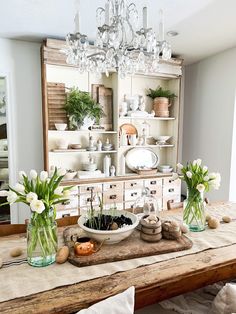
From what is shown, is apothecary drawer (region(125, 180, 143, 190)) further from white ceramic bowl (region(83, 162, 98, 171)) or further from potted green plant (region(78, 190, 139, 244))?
potted green plant (region(78, 190, 139, 244))

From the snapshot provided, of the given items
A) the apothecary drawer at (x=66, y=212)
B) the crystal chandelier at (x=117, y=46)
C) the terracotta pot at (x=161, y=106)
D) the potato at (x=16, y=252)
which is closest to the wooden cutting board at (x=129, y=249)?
the potato at (x=16, y=252)

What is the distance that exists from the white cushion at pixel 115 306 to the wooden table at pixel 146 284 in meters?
0.12

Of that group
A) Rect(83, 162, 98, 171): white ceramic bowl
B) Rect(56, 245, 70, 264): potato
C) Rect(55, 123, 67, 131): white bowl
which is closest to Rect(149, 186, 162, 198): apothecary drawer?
Rect(83, 162, 98, 171): white ceramic bowl

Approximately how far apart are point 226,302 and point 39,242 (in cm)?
88

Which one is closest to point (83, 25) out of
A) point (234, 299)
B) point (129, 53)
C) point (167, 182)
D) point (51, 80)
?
point (51, 80)

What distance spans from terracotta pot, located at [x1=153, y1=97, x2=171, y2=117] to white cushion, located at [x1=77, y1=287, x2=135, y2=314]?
115 inches

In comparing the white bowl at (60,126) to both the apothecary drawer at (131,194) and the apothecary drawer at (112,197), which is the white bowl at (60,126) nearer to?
the apothecary drawer at (112,197)

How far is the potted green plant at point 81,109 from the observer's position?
3010 mm

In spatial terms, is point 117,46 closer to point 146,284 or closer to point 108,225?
point 108,225

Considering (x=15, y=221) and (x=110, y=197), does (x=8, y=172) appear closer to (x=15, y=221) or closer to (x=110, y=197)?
(x=15, y=221)

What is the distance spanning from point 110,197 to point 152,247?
1.82 m

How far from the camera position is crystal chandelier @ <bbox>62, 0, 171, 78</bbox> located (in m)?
1.59

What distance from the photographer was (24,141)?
3.05m

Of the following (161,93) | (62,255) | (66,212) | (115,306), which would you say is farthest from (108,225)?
(161,93)
